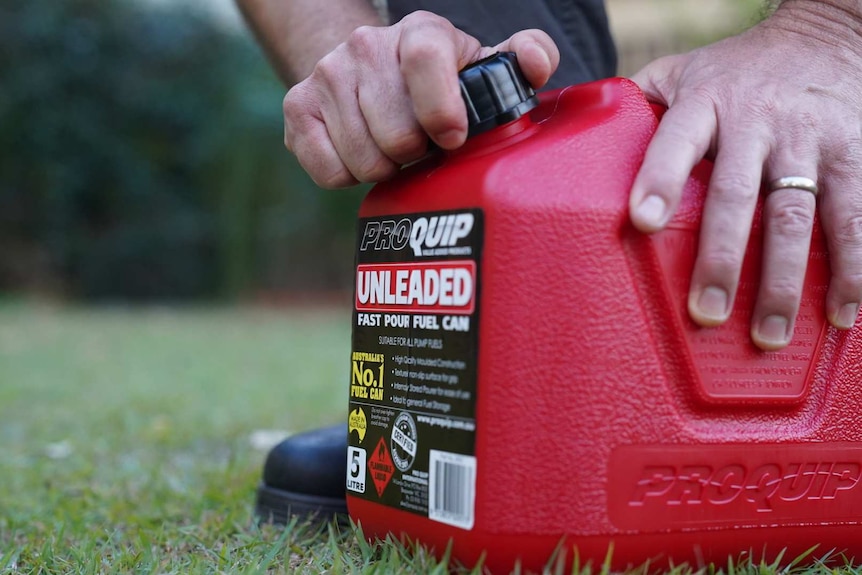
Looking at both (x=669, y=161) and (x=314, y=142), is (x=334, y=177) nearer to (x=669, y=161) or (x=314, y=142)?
(x=314, y=142)

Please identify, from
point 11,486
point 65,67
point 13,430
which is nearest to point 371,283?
point 11,486

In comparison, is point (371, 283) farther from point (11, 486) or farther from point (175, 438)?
point (175, 438)

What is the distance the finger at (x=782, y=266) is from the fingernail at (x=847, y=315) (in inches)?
3.5

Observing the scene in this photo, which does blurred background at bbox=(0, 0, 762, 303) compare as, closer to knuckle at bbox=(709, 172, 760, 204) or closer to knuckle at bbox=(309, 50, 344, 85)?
knuckle at bbox=(309, 50, 344, 85)

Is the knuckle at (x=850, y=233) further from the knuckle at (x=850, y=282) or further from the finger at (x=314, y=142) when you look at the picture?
the finger at (x=314, y=142)

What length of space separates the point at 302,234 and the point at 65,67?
3.60 m

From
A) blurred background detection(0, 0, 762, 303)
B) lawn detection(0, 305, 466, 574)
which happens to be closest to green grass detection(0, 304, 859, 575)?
lawn detection(0, 305, 466, 574)

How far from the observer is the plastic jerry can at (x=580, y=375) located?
2.81 ft

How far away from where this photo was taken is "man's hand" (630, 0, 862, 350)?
0.88 meters

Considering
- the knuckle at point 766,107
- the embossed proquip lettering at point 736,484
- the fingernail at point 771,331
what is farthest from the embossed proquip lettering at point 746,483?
the knuckle at point 766,107

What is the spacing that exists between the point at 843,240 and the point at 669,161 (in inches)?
9.3

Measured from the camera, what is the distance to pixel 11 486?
5.48ft

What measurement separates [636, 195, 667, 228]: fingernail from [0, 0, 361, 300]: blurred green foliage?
10469mm

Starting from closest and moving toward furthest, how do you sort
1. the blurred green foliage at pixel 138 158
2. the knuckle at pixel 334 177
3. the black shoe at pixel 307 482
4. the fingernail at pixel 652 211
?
1. the fingernail at pixel 652 211
2. the knuckle at pixel 334 177
3. the black shoe at pixel 307 482
4. the blurred green foliage at pixel 138 158
